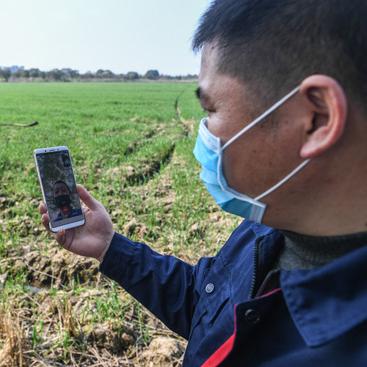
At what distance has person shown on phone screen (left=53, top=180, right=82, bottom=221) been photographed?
5.80 ft

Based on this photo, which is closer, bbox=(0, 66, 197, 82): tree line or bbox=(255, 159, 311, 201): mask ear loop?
bbox=(255, 159, 311, 201): mask ear loop

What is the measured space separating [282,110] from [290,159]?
0.10m

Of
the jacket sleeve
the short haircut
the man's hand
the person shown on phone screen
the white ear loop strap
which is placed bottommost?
the jacket sleeve

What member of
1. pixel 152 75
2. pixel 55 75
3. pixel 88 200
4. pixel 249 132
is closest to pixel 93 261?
pixel 88 200

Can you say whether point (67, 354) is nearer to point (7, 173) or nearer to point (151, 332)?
point (151, 332)

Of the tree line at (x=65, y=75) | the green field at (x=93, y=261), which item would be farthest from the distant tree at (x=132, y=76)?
the green field at (x=93, y=261)

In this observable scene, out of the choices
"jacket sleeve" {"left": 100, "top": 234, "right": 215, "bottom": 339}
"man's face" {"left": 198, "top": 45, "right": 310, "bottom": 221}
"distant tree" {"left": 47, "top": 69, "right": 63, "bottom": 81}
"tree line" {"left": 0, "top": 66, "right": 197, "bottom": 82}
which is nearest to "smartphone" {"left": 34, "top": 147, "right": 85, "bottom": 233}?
"jacket sleeve" {"left": 100, "top": 234, "right": 215, "bottom": 339}

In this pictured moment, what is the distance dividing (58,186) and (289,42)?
1.22m

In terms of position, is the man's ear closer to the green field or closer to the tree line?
the green field

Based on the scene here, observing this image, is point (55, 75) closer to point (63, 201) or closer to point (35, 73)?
point (35, 73)

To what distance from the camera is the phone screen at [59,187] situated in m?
1.77

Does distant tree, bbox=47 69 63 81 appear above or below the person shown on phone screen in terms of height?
above

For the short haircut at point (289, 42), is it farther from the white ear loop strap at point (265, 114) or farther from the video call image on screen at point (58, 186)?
the video call image on screen at point (58, 186)

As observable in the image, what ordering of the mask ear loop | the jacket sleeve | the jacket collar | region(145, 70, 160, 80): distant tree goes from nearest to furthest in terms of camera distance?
1. the jacket collar
2. the mask ear loop
3. the jacket sleeve
4. region(145, 70, 160, 80): distant tree
